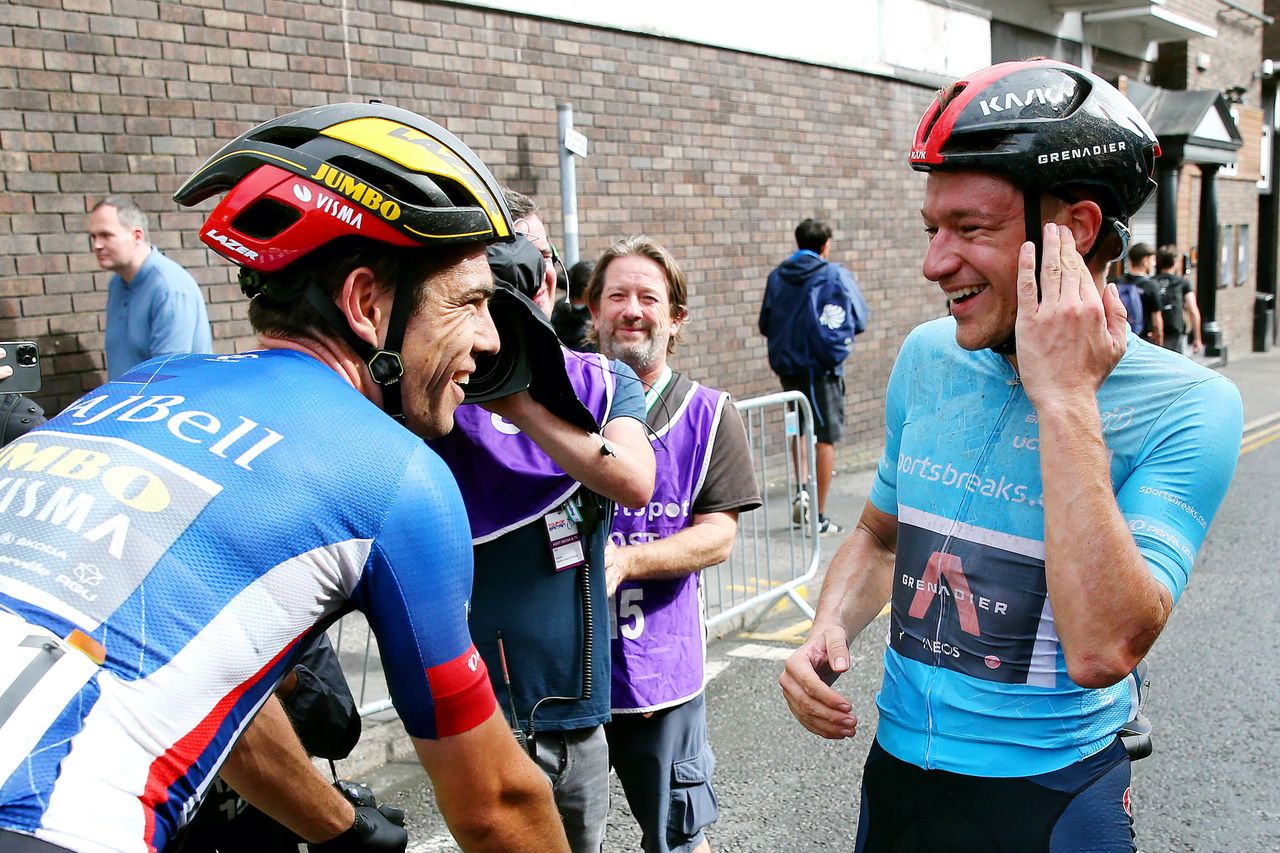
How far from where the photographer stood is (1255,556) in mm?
7352

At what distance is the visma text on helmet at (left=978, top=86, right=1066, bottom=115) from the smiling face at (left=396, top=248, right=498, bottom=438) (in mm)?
851

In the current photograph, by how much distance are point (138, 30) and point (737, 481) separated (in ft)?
15.5

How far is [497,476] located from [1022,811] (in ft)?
4.27

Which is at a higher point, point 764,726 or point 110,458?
point 110,458

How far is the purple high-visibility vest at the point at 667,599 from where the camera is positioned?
9.50ft

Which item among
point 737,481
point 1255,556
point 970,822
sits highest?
point 737,481

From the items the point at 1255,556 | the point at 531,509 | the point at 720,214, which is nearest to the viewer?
the point at 531,509

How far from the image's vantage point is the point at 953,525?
191cm

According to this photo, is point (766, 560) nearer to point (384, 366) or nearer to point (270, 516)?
point (384, 366)

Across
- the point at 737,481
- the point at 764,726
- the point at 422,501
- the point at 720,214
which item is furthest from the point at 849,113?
the point at 422,501

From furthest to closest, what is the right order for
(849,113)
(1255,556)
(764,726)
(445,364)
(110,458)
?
1. (849,113)
2. (1255,556)
3. (764,726)
4. (445,364)
5. (110,458)

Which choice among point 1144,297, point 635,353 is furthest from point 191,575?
point 1144,297

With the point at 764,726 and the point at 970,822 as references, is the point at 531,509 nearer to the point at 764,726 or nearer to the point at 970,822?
the point at 970,822

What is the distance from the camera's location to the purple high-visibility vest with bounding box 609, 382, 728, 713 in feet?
9.50
